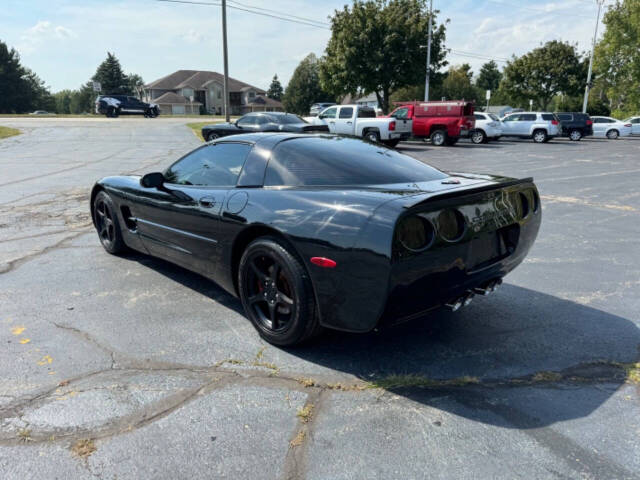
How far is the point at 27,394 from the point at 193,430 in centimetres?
105

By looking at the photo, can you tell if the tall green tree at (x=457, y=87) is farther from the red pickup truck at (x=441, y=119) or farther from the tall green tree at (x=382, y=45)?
the red pickup truck at (x=441, y=119)

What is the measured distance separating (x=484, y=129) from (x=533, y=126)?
4.34 m

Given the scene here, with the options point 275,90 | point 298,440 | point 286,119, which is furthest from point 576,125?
point 275,90

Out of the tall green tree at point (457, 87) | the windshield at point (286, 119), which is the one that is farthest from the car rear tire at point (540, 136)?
the tall green tree at point (457, 87)

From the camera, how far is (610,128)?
30.8 metres

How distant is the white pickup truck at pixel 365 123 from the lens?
1917 cm

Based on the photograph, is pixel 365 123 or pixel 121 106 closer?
pixel 365 123

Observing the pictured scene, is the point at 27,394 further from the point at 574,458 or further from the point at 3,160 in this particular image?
the point at 3,160

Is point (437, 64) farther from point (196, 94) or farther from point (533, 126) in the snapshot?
point (196, 94)

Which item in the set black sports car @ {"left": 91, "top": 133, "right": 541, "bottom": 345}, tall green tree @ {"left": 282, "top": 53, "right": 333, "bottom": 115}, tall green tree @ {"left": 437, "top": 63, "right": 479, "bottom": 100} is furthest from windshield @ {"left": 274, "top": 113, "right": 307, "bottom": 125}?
tall green tree @ {"left": 282, "top": 53, "right": 333, "bottom": 115}

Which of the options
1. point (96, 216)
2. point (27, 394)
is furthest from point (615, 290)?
point (96, 216)

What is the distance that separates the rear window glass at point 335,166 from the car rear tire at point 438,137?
763 inches

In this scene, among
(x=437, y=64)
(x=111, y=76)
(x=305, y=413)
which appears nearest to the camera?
(x=305, y=413)

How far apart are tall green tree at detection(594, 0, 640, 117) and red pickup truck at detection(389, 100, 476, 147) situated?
109ft
